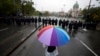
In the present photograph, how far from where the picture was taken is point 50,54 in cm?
568

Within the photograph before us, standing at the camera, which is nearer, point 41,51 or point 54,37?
point 54,37

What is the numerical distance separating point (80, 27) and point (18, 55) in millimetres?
30158

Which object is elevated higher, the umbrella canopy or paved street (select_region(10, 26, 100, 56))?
the umbrella canopy

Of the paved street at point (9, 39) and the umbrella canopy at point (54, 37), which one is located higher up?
the umbrella canopy at point (54, 37)

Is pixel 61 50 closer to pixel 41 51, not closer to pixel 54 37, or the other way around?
pixel 41 51

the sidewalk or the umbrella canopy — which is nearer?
the umbrella canopy

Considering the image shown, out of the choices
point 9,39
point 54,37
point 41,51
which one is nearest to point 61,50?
point 41,51

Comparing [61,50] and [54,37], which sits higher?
[54,37]

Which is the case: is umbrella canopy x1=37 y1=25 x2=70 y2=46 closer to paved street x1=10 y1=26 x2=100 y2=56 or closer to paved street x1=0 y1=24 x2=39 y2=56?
paved street x1=0 y1=24 x2=39 y2=56

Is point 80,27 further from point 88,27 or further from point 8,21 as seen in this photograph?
point 8,21

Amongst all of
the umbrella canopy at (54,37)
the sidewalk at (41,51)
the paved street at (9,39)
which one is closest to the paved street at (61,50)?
the sidewalk at (41,51)

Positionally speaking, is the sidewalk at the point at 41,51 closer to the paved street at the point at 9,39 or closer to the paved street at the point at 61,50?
the paved street at the point at 61,50

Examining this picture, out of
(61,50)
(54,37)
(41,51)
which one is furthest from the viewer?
(61,50)

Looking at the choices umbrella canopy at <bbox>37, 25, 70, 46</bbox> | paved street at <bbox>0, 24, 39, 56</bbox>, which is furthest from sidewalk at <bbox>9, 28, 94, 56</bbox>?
umbrella canopy at <bbox>37, 25, 70, 46</bbox>
